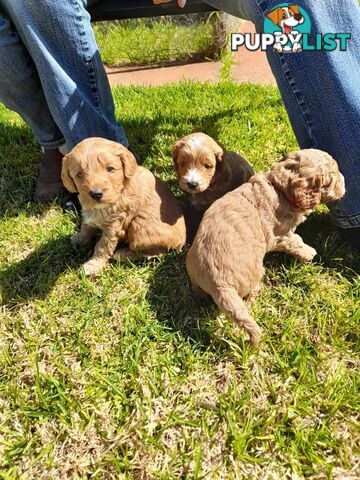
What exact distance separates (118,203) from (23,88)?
1.33 meters

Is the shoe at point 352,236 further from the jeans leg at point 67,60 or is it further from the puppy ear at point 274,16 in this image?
the jeans leg at point 67,60

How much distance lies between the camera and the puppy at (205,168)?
9.56ft

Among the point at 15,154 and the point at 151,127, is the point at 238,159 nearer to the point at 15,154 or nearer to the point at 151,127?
the point at 151,127

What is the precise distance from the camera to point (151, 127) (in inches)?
171

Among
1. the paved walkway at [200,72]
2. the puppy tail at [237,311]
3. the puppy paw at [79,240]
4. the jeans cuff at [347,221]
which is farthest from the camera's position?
the paved walkway at [200,72]

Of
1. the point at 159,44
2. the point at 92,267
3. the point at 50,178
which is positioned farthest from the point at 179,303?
the point at 159,44

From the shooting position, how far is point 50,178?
3.63 m

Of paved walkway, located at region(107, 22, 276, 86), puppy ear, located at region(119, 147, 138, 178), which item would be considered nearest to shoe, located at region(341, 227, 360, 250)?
puppy ear, located at region(119, 147, 138, 178)

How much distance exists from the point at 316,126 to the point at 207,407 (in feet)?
5.94

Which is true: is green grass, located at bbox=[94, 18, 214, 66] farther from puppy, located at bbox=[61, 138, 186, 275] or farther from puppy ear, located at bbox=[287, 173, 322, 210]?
puppy ear, located at bbox=[287, 173, 322, 210]

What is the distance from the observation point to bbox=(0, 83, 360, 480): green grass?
79.2 inches

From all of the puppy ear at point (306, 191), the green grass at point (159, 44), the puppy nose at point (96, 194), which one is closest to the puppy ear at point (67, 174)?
the puppy nose at point (96, 194)

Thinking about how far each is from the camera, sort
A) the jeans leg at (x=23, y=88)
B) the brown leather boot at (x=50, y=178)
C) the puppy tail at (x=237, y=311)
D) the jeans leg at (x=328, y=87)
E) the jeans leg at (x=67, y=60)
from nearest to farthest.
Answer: the puppy tail at (x=237, y=311) < the jeans leg at (x=328, y=87) < the jeans leg at (x=67, y=60) < the jeans leg at (x=23, y=88) < the brown leather boot at (x=50, y=178)

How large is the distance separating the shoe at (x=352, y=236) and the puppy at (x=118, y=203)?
1147 millimetres
